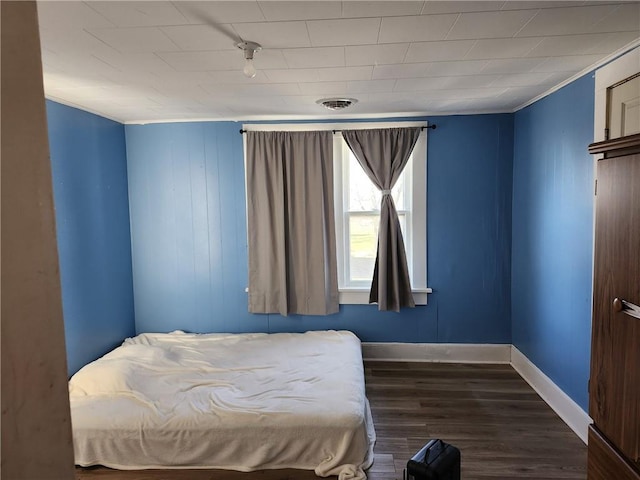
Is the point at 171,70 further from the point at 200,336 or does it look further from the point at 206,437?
the point at 200,336

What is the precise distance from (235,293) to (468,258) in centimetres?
225

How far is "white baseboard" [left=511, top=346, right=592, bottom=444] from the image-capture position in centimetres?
257

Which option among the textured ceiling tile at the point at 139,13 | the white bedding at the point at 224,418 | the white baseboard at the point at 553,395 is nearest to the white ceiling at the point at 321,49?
the textured ceiling tile at the point at 139,13

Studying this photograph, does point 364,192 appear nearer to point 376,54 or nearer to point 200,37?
point 376,54

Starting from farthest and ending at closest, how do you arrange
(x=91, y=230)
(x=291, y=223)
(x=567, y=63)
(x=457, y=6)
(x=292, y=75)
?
(x=291, y=223) < (x=91, y=230) < (x=292, y=75) < (x=567, y=63) < (x=457, y=6)

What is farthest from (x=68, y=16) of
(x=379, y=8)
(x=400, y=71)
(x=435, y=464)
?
(x=435, y=464)

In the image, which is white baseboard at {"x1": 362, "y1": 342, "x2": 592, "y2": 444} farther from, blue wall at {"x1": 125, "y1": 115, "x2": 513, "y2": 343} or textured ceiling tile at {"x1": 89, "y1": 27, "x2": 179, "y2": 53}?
textured ceiling tile at {"x1": 89, "y1": 27, "x2": 179, "y2": 53}

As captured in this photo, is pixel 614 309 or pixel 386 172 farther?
pixel 386 172

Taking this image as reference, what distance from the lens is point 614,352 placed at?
130 centimetres

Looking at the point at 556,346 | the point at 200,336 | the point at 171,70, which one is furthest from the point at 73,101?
the point at 556,346

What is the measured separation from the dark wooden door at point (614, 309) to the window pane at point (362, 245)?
2.46 meters

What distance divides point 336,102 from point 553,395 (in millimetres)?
2727

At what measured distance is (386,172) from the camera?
3596 millimetres

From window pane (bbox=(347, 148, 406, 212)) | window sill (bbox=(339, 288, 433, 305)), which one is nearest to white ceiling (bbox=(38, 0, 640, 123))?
window pane (bbox=(347, 148, 406, 212))
